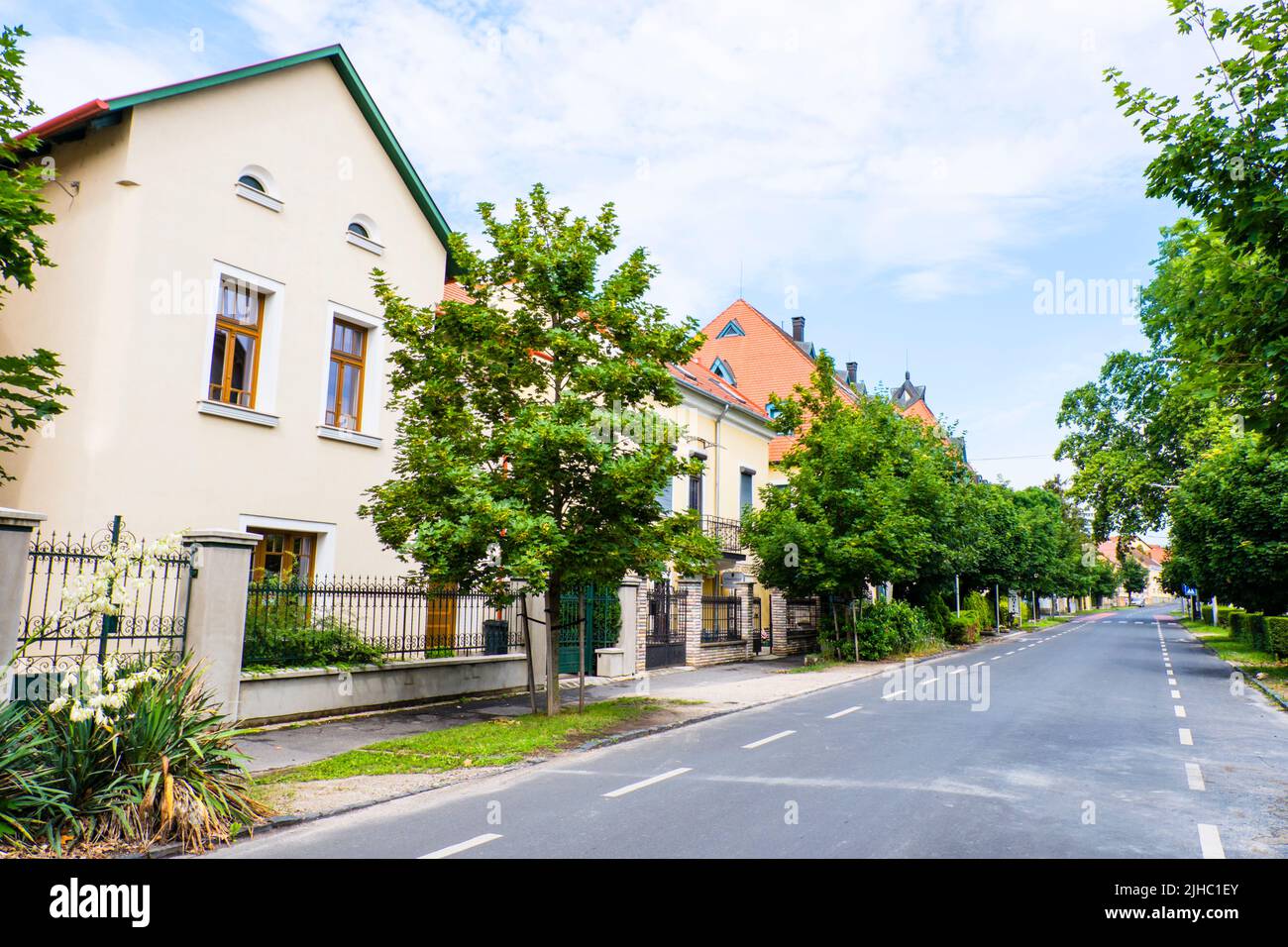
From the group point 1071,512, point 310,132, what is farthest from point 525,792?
point 1071,512

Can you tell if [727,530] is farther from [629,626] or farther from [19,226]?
[19,226]

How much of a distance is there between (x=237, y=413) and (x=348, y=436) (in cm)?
210

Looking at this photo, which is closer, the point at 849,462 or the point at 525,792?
the point at 525,792

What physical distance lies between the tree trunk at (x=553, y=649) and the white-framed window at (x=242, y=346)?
18.6ft

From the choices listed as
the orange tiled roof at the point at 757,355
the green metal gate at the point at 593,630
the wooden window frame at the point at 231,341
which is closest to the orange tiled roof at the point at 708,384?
the orange tiled roof at the point at 757,355

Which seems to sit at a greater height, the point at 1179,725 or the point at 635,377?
the point at 635,377

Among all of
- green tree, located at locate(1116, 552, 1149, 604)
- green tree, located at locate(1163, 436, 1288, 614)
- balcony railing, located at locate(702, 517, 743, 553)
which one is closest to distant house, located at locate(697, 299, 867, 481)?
balcony railing, located at locate(702, 517, 743, 553)

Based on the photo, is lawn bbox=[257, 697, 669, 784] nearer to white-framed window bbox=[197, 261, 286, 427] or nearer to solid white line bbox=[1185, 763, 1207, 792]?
white-framed window bbox=[197, 261, 286, 427]

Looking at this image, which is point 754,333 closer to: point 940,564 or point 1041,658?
point 940,564

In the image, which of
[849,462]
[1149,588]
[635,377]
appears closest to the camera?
[635,377]

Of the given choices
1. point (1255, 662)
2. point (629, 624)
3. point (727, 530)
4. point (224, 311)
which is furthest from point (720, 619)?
point (224, 311)

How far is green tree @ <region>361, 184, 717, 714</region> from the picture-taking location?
11.0 meters
